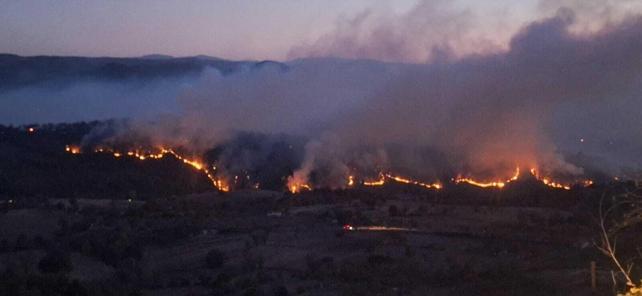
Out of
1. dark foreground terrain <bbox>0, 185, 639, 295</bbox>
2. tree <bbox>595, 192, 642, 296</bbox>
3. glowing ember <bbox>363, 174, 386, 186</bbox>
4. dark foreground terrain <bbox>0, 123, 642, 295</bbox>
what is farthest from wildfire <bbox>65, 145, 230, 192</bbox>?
tree <bbox>595, 192, 642, 296</bbox>

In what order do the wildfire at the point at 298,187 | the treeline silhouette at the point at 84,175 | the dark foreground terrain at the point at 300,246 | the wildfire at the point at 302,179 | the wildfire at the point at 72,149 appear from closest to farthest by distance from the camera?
the dark foreground terrain at the point at 300,246
the wildfire at the point at 298,187
the wildfire at the point at 302,179
the treeline silhouette at the point at 84,175
the wildfire at the point at 72,149

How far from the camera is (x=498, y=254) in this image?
3697 centimetres

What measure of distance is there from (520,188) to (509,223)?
15.1 meters

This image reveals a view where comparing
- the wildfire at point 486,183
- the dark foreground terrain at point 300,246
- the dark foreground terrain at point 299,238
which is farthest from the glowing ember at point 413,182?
the dark foreground terrain at point 300,246

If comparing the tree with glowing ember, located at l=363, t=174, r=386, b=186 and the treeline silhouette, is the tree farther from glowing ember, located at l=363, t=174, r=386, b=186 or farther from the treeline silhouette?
the treeline silhouette

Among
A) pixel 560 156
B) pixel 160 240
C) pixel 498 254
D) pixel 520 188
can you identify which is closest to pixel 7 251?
pixel 160 240

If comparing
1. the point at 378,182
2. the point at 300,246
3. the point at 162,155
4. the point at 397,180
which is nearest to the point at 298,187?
the point at 378,182

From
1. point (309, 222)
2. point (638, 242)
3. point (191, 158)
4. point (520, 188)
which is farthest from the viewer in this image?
point (191, 158)

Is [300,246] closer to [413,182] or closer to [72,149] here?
[413,182]

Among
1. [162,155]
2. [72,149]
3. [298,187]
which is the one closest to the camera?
[298,187]

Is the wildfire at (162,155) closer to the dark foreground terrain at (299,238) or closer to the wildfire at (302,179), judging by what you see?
the wildfire at (302,179)

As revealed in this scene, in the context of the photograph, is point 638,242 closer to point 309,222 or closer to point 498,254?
point 498,254

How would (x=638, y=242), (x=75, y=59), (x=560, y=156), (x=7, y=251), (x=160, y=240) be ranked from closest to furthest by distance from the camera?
(x=638, y=242)
(x=7, y=251)
(x=160, y=240)
(x=560, y=156)
(x=75, y=59)

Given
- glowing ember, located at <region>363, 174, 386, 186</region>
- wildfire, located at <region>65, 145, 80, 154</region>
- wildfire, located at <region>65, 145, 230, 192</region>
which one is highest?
wildfire, located at <region>65, 145, 80, 154</region>
